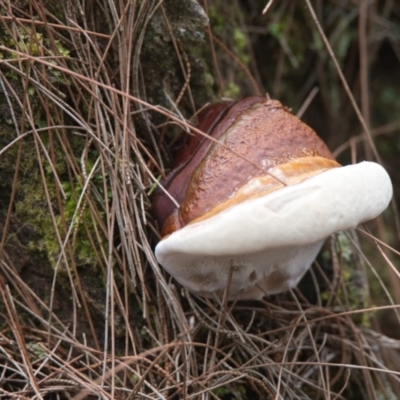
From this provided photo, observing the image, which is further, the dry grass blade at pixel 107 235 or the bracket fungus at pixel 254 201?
the dry grass blade at pixel 107 235

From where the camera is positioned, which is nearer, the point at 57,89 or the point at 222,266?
the point at 222,266

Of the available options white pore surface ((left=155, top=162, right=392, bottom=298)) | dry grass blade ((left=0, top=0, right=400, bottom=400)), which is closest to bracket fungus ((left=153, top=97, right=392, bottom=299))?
white pore surface ((left=155, top=162, right=392, bottom=298))

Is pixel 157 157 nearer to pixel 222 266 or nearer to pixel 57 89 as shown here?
pixel 57 89

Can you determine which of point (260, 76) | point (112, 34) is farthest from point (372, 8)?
point (112, 34)

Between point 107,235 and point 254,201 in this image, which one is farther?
point 107,235

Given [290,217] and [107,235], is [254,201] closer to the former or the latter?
[290,217]

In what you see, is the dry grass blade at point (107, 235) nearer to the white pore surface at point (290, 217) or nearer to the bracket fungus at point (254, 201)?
the bracket fungus at point (254, 201)

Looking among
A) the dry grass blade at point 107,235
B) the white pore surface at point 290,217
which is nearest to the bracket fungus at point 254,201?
the white pore surface at point 290,217

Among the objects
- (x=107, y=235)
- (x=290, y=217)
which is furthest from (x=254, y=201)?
(x=107, y=235)
